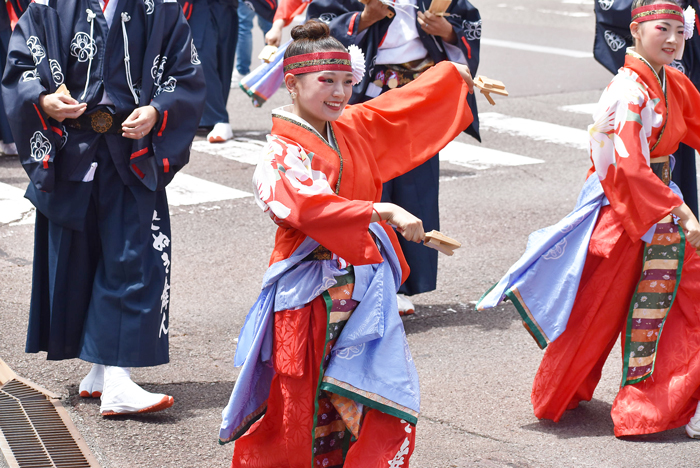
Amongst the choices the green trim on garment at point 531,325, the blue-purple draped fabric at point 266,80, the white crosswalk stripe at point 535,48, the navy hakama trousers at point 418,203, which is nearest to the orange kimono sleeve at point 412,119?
the green trim on garment at point 531,325

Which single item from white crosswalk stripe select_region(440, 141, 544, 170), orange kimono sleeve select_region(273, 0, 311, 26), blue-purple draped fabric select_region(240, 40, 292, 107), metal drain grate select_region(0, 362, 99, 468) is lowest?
white crosswalk stripe select_region(440, 141, 544, 170)

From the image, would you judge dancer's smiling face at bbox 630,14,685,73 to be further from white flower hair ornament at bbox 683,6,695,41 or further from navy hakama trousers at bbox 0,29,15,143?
navy hakama trousers at bbox 0,29,15,143

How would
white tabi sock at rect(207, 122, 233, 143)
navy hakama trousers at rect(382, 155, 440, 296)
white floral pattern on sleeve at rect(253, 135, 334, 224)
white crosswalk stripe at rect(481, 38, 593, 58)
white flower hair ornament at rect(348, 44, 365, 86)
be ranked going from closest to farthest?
white floral pattern on sleeve at rect(253, 135, 334, 224) < white flower hair ornament at rect(348, 44, 365, 86) < navy hakama trousers at rect(382, 155, 440, 296) < white tabi sock at rect(207, 122, 233, 143) < white crosswalk stripe at rect(481, 38, 593, 58)

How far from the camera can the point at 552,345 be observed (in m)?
3.84

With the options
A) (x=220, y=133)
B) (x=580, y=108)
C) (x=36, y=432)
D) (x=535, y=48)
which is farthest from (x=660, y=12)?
(x=535, y=48)

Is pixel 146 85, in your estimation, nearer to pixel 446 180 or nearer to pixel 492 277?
pixel 492 277

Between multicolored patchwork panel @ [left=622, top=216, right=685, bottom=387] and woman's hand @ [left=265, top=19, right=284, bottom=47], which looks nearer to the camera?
multicolored patchwork panel @ [left=622, top=216, right=685, bottom=387]

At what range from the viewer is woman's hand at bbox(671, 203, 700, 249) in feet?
11.2

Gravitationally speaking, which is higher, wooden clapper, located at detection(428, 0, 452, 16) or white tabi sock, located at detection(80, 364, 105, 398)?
wooden clapper, located at detection(428, 0, 452, 16)

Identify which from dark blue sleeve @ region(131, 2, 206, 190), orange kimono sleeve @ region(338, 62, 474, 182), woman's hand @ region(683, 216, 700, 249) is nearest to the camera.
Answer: orange kimono sleeve @ region(338, 62, 474, 182)

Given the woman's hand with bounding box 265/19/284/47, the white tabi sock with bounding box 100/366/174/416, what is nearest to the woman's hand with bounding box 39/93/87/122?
the white tabi sock with bounding box 100/366/174/416

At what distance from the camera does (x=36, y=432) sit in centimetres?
371

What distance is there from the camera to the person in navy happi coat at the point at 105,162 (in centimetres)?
366

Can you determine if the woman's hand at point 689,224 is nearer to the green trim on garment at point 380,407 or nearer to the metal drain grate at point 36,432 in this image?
the green trim on garment at point 380,407
